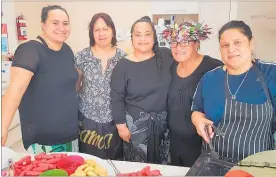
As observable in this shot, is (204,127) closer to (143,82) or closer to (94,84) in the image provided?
(143,82)

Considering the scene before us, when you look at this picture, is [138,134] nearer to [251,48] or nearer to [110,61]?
[110,61]

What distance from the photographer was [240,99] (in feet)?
2.07

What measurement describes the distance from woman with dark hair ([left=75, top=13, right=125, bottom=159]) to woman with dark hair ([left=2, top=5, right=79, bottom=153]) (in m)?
0.03

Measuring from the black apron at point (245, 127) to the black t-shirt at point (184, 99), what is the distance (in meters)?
0.12

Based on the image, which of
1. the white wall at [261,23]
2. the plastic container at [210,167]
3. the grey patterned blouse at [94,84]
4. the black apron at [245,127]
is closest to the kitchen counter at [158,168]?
the plastic container at [210,167]

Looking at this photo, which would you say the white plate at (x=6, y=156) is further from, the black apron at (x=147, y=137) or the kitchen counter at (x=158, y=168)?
the black apron at (x=147, y=137)

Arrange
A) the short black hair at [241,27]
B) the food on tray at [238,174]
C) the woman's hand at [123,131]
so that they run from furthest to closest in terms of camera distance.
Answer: the woman's hand at [123,131] < the short black hair at [241,27] < the food on tray at [238,174]

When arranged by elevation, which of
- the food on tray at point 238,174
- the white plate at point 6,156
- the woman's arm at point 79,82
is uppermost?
the woman's arm at point 79,82

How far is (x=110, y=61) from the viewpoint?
79cm

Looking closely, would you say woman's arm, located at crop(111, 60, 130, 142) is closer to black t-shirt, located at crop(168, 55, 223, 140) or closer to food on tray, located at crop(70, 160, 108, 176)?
black t-shirt, located at crop(168, 55, 223, 140)

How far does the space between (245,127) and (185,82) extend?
0.68ft

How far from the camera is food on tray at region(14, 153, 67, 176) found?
51cm

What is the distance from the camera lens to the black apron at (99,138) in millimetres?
821

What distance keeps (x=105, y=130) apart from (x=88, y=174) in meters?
0.33
